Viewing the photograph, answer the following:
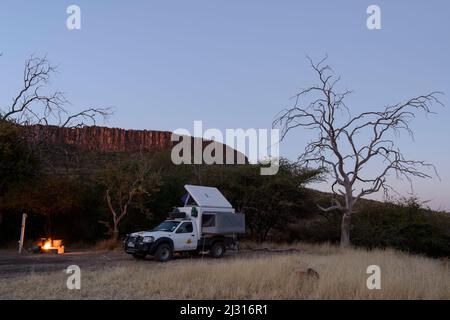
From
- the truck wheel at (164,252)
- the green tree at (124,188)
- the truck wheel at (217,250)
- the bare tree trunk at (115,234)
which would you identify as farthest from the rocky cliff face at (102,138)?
the truck wheel at (217,250)

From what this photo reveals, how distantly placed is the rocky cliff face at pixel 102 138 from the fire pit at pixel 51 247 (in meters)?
5.52

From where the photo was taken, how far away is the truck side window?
22.1 metres

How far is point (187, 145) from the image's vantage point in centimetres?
5747

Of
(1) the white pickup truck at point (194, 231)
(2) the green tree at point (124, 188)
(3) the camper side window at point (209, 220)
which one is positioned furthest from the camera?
(2) the green tree at point (124, 188)

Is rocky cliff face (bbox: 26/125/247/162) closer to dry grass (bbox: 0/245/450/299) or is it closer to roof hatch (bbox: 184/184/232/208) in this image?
roof hatch (bbox: 184/184/232/208)

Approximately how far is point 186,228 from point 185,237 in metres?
0.45

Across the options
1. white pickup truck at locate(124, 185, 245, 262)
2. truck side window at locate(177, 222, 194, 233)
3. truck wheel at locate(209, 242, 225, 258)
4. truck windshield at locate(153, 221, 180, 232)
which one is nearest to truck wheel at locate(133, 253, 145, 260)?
white pickup truck at locate(124, 185, 245, 262)

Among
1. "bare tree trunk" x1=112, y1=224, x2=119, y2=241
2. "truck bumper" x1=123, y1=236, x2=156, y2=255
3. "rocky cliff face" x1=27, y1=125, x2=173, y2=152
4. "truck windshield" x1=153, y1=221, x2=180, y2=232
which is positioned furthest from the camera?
"bare tree trunk" x1=112, y1=224, x2=119, y2=241

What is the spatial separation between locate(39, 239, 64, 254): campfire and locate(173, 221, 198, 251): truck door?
6.83 m

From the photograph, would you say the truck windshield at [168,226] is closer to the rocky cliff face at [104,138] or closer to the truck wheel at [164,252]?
the truck wheel at [164,252]

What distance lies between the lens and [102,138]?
61.1 meters

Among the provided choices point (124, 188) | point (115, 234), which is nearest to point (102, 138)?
point (124, 188)

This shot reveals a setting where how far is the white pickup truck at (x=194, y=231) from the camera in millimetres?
20938

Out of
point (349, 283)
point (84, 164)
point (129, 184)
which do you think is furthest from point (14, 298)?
point (84, 164)
